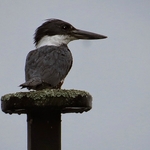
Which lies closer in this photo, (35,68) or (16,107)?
(16,107)

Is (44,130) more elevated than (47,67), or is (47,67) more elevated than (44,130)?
(47,67)

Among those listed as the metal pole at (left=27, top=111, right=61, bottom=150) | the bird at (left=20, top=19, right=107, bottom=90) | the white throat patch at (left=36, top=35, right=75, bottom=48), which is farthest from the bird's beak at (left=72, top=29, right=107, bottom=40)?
the metal pole at (left=27, top=111, right=61, bottom=150)

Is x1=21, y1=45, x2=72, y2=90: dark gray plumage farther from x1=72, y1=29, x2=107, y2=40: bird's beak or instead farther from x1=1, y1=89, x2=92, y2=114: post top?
x1=1, y1=89, x2=92, y2=114: post top

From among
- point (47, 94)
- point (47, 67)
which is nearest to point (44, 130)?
point (47, 94)

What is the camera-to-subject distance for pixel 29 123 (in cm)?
384

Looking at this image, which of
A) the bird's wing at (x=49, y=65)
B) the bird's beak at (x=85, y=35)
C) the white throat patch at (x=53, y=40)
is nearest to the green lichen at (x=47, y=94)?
the bird's wing at (x=49, y=65)

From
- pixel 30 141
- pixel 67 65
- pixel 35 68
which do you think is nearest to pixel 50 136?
pixel 30 141

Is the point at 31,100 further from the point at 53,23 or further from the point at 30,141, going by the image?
the point at 53,23

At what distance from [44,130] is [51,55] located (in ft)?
8.67

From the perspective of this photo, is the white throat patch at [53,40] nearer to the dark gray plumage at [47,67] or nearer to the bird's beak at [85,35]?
the bird's beak at [85,35]

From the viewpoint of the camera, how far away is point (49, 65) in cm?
603

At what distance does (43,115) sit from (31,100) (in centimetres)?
16

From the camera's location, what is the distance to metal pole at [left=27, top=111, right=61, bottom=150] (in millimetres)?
3727

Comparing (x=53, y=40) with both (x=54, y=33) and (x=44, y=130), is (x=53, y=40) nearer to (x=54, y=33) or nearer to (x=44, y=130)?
(x=54, y=33)
